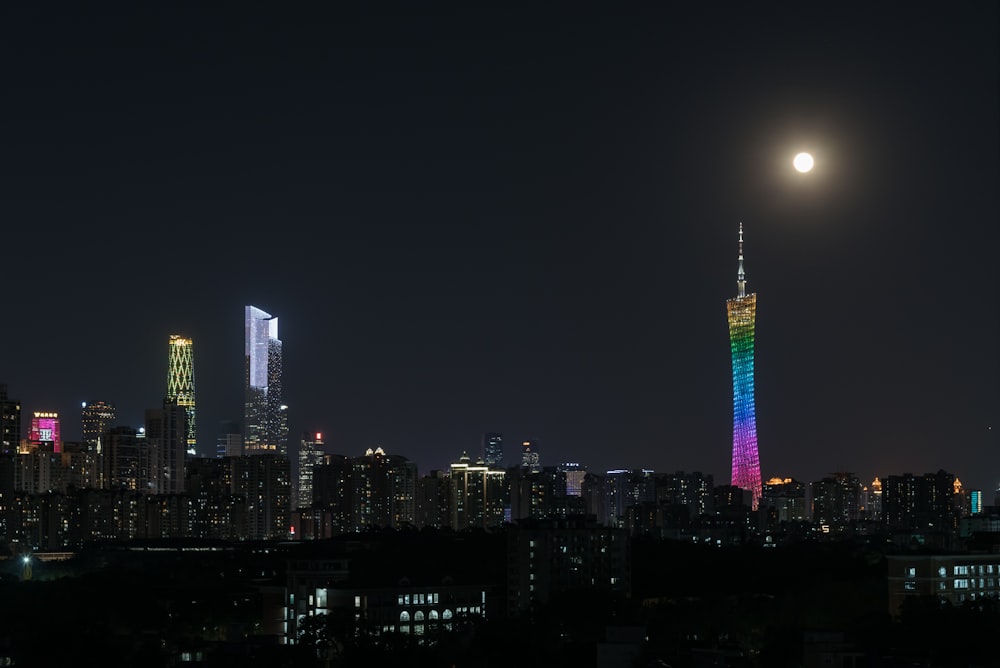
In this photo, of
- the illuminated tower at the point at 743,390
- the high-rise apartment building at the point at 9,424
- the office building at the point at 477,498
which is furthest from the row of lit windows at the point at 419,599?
the high-rise apartment building at the point at 9,424

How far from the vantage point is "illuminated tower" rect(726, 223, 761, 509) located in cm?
5944

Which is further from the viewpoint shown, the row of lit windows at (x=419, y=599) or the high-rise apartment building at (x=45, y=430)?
the high-rise apartment building at (x=45, y=430)

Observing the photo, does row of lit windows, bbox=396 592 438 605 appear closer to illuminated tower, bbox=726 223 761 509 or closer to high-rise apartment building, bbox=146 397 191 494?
illuminated tower, bbox=726 223 761 509

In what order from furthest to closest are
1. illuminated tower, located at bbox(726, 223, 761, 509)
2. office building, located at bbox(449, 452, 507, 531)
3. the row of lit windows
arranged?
office building, located at bbox(449, 452, 507, 531) → illuminated tower, located at bbox(726, 223, 761, 509) → the row of lit windows

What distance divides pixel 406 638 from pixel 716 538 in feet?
130

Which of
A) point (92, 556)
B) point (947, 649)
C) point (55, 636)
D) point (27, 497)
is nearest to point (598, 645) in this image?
point (947, 649)

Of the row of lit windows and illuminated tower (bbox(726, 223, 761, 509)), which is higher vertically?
illuminated tower (bbox(726, 223, 761, 509))

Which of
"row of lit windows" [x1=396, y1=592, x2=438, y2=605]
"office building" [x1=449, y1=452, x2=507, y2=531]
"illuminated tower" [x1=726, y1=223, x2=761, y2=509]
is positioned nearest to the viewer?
"row of lit windows" [x1=396, y1=592, x2=438, y2=605]

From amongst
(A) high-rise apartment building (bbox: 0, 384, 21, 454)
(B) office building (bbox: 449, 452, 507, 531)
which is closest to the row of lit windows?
(B) office building (bbox: 449, 452, 507, 531)

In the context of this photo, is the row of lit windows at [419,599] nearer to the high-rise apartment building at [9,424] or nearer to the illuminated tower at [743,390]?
the illuminated tower at [743,390]

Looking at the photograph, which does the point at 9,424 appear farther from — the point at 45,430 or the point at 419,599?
the point at 419,599

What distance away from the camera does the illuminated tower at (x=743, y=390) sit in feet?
195

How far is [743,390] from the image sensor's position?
59344mm

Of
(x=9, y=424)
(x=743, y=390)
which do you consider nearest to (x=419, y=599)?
(x=743, y=390)
